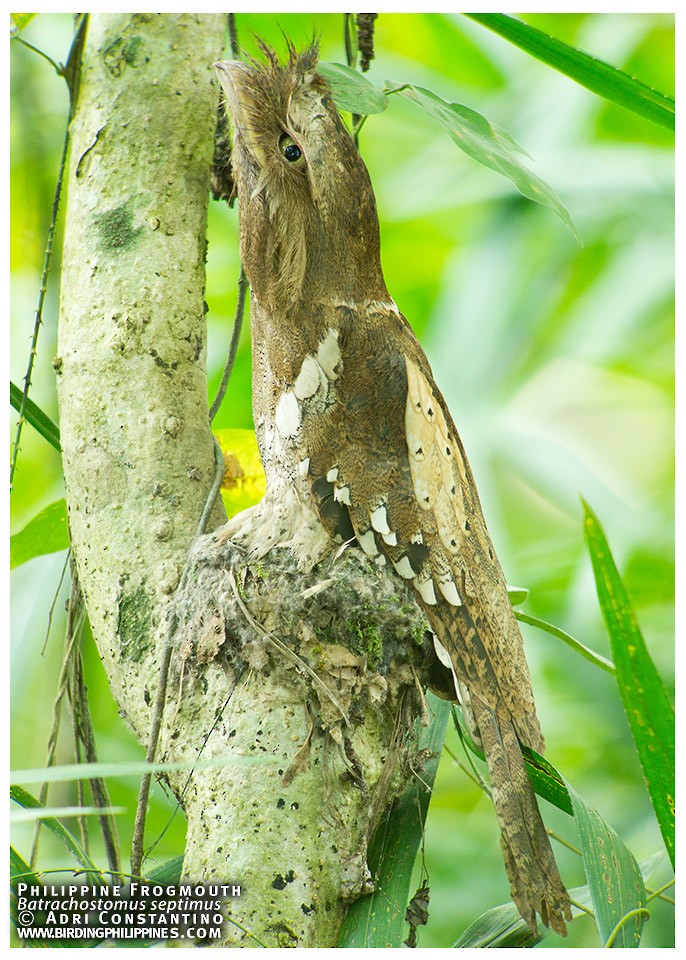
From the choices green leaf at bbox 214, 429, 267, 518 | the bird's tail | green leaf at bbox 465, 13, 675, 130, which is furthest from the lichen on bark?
green leaf at bbox 465, 13, 675, 130

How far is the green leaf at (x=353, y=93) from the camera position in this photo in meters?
1.03

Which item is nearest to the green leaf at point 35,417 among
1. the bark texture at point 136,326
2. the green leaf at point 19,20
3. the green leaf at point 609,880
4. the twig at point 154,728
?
the bark texture at point 136,326

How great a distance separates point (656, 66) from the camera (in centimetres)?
179

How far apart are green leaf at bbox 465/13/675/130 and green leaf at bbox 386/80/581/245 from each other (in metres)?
0.18

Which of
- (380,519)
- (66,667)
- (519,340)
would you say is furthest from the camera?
(519,340)

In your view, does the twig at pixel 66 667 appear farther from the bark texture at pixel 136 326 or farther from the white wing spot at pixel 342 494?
the white wing spot at pixel 342 494

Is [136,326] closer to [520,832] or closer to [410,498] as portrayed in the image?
[410,498]

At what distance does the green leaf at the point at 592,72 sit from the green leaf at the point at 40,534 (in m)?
1.03

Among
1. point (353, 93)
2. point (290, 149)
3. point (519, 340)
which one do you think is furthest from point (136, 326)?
point (519, 340)

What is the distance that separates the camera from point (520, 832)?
99 cm

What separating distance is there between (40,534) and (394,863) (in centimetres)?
→ 78

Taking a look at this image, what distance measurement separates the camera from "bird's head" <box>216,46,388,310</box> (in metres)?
1.05

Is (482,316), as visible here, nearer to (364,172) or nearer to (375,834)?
(364,172)
